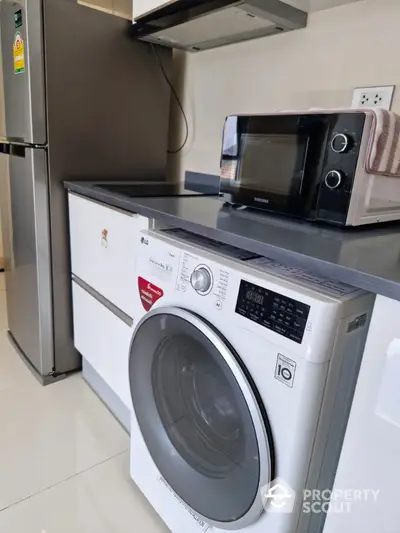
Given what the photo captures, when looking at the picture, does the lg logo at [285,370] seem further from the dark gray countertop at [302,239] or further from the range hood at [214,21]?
the range hood at [214,21]

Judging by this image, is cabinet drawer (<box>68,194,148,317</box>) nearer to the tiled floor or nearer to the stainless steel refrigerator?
the stainless steel refrigerator

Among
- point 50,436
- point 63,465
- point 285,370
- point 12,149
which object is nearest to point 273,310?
point 285,370

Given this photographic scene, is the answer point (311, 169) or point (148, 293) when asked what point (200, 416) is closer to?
point (148, 293)

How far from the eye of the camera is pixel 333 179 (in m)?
0.88

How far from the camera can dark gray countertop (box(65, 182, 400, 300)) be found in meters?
0.63

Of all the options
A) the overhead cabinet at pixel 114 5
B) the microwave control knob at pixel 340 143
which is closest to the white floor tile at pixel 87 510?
the microwave control knob at pixel 340 143

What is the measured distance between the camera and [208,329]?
0.80 meters

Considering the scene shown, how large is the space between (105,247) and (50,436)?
2.40ft

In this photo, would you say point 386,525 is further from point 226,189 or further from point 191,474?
point 226,189

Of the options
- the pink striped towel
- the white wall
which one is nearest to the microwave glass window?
the pink striped towel

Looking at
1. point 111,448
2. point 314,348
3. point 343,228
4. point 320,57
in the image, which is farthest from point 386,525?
point 320,57

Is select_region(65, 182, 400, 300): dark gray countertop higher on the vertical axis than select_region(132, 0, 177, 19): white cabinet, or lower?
lower

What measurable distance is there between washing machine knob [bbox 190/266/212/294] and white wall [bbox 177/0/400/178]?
820mm

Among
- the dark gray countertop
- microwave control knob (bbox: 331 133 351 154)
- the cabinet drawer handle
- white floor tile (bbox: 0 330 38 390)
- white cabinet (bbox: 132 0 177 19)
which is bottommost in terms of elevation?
white floor tile (bbox: 0 330 38 390)
